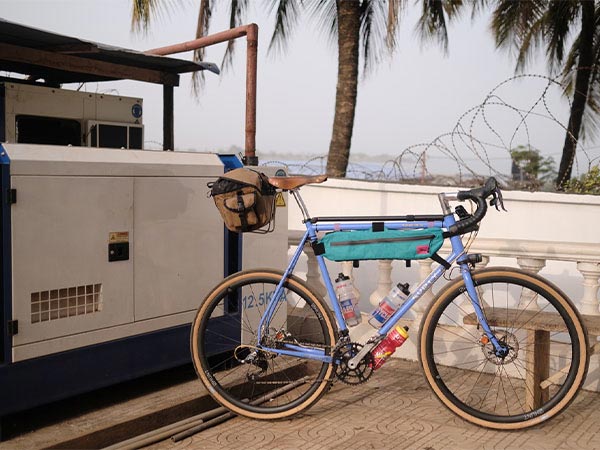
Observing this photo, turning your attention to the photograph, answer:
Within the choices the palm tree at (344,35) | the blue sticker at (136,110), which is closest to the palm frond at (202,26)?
the palm tree at (344,35)

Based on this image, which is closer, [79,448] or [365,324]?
[79,448]

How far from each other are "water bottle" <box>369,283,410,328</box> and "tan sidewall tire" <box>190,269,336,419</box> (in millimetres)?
250

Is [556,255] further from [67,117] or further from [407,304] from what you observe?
[67,117]

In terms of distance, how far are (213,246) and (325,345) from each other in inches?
40.9

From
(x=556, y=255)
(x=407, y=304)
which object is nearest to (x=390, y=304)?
(x=407, y=304)

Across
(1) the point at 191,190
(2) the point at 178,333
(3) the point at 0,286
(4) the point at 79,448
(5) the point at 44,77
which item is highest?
(5) the point at 44,77

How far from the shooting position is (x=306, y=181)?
12.9 ft

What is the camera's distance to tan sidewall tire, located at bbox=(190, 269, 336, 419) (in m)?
3.96

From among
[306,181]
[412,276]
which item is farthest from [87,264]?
[412,276]

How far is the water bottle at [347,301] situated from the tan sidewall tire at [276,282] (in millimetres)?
117

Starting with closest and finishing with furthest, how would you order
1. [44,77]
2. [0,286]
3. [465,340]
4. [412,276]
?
[0,286], [465,340], [44,77], [412,276]

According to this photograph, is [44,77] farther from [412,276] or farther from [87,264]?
[412,276]

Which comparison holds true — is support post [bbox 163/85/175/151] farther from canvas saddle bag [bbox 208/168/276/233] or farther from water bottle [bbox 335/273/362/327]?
water bottle [bbox 335/273/362/327]

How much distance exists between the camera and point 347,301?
4.04 m
